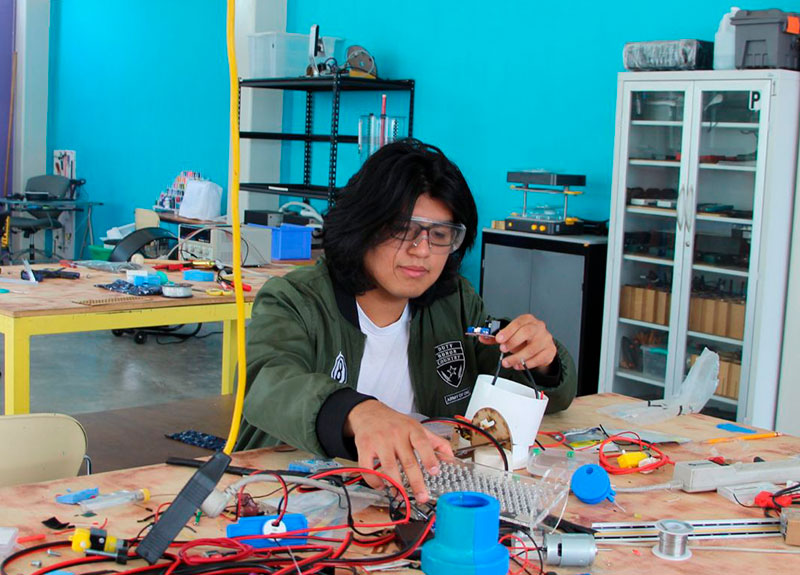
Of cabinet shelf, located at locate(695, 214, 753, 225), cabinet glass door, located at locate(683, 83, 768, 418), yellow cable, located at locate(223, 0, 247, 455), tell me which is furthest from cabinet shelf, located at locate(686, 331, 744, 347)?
yellow cable, located at locate(223, 0, 247, 455)

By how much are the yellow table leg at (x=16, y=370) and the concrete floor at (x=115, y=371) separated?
1.48 meters

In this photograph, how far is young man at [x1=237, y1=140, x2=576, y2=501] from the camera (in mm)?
1648

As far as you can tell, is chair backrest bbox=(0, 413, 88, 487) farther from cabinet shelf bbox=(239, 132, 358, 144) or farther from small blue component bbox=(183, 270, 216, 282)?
cabinet shelf bbox=(239, 132, 358, 144)

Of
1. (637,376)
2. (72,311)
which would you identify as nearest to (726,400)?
(637,376)

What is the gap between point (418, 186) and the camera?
173 cm

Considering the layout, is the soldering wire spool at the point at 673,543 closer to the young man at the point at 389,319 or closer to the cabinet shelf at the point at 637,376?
the young man at the point at 389,319

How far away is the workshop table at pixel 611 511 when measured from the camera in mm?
1167

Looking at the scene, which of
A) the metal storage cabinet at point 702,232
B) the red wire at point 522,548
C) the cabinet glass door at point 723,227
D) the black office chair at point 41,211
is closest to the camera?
the red wire at point 522,548

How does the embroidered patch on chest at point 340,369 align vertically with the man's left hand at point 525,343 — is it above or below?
below

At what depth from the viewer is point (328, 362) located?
1.75m

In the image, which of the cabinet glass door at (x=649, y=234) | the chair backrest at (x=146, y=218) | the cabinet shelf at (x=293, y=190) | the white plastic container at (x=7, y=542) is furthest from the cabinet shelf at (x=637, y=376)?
the chair backrest at (x=146, y=218)

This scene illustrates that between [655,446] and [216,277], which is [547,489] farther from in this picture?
[216,277]

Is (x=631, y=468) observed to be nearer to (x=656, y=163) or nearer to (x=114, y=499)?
(x=114, y=499)

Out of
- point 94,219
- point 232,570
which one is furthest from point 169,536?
point 94,219
